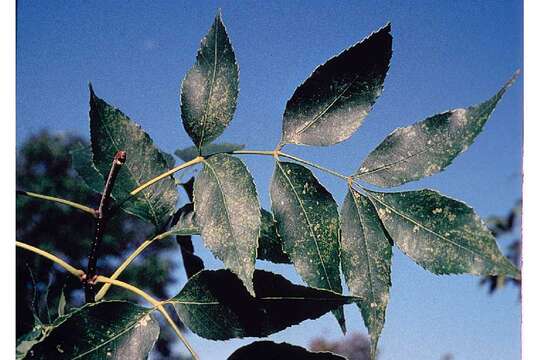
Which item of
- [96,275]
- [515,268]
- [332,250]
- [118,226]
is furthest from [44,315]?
[118,226]

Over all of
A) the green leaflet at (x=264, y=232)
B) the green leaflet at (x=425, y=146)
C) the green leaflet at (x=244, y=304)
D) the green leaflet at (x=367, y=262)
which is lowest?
the green leaflet at (x=244, y=304)

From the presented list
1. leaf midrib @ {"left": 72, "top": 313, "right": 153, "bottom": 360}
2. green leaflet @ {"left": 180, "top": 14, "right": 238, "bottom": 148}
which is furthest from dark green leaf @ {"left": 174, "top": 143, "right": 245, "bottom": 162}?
leaf midrib @ {"left": 72, "top": 313, "right": 153, "bottom": 360}

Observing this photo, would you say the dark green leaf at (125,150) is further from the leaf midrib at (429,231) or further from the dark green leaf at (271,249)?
the leaf midrib at (429,231)
